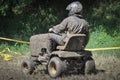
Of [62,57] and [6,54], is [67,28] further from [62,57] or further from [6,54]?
[6,54]

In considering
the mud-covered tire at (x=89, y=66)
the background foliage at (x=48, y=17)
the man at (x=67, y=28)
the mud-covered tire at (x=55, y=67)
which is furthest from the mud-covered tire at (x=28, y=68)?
the background foliage at (x=48, y=17)

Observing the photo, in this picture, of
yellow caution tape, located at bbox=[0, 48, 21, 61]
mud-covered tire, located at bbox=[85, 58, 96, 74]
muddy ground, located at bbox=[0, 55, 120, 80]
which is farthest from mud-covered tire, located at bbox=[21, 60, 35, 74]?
yellow caution tape, located at bbox=[0, 48, 21, 61]

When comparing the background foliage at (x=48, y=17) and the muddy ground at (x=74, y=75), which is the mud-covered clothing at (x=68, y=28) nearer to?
the muddy ground at (x=74, y=75)

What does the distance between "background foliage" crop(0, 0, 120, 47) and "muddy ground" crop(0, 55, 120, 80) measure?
357cm

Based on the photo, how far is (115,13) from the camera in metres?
17.8

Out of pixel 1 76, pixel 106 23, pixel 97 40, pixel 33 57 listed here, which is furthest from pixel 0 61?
pixel 106 23

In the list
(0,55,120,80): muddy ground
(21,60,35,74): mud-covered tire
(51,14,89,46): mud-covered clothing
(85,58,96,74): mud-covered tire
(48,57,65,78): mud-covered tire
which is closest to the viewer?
(0,55,120,80): muddy ground

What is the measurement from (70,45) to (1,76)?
1.81 metres

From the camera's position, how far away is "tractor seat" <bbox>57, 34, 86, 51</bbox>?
10211 mm

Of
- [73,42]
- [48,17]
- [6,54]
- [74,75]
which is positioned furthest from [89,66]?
[48,17]

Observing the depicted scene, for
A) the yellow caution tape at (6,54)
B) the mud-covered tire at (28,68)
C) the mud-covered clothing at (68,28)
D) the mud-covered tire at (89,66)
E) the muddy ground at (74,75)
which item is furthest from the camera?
the yellow caution tape at (6,54)

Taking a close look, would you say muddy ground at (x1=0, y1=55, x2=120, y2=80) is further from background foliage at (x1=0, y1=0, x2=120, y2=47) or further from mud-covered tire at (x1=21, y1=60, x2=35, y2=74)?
background foliage at (x1=0, y1=0, x2=120, y2=47)

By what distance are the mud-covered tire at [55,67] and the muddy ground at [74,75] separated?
141 mm

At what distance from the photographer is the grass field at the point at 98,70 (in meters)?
9.94
